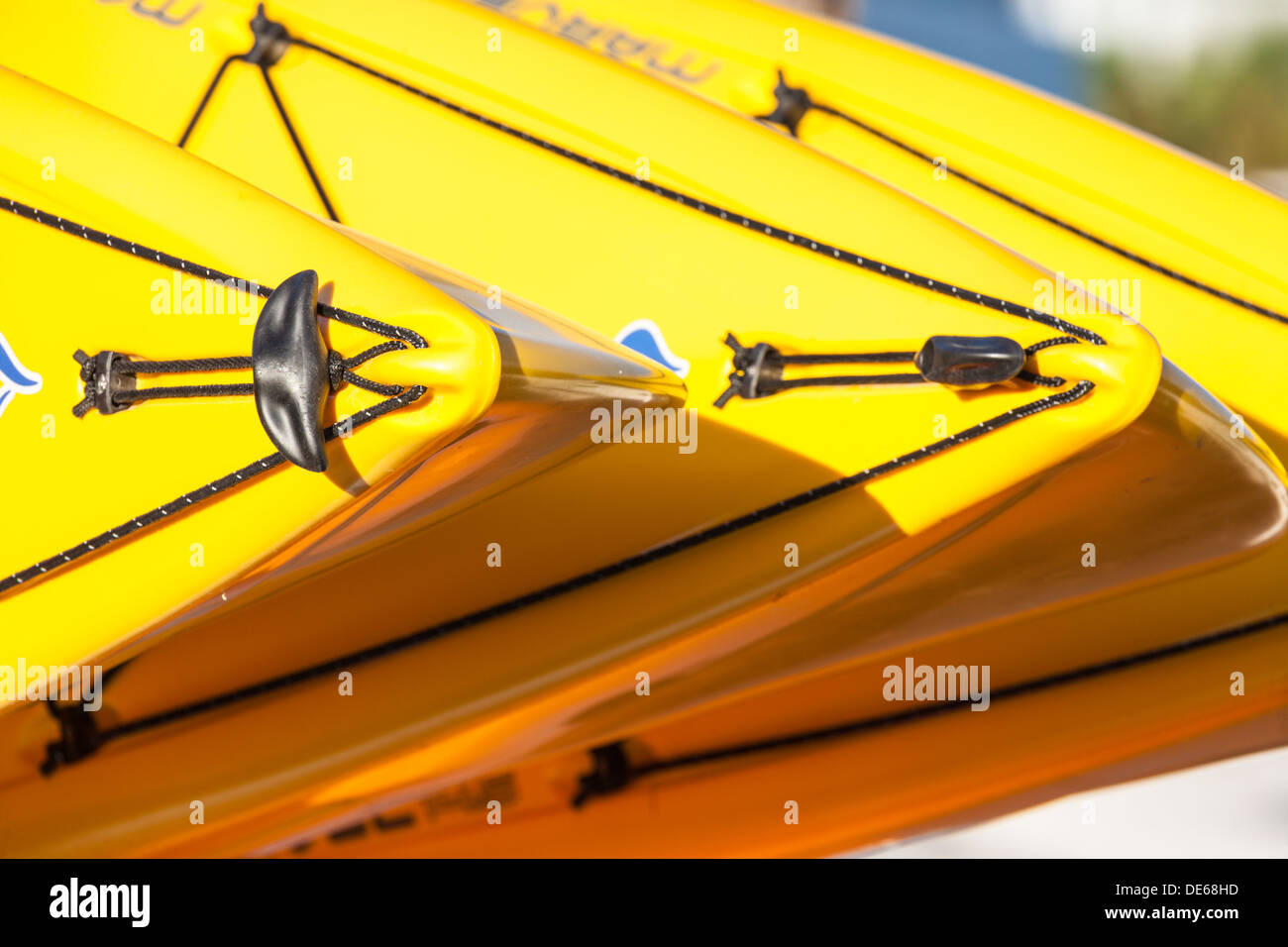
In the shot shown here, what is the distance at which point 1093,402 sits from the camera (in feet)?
4.27

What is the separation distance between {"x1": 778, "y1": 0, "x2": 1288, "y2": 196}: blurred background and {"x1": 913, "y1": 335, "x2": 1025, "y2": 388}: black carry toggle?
4137 millimetres

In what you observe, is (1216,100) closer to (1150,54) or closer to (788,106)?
(1150,54)

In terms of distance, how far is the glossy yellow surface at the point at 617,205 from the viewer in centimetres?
138

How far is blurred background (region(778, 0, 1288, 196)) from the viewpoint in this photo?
525 centimetres

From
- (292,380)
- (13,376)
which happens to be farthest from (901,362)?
(13,376)

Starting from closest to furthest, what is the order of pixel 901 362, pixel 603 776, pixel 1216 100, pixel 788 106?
pixel 901 362, pixel 603 776, pixel 788 106, pixel 1216 100

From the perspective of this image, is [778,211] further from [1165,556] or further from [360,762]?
[360,762]

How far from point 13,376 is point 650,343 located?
69 cm

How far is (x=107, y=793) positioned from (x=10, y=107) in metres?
0.85

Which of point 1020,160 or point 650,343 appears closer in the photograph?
point 650,343

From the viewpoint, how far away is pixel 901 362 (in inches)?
53.3

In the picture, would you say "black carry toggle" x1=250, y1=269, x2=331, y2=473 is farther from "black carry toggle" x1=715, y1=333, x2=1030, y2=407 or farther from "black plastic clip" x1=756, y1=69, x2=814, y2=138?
"black plastic clip" x1=756, y1=69, x2=814, y2=138

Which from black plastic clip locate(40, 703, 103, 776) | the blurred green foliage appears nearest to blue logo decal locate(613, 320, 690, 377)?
black plastic clip locate(40, 703, 103, 776)
